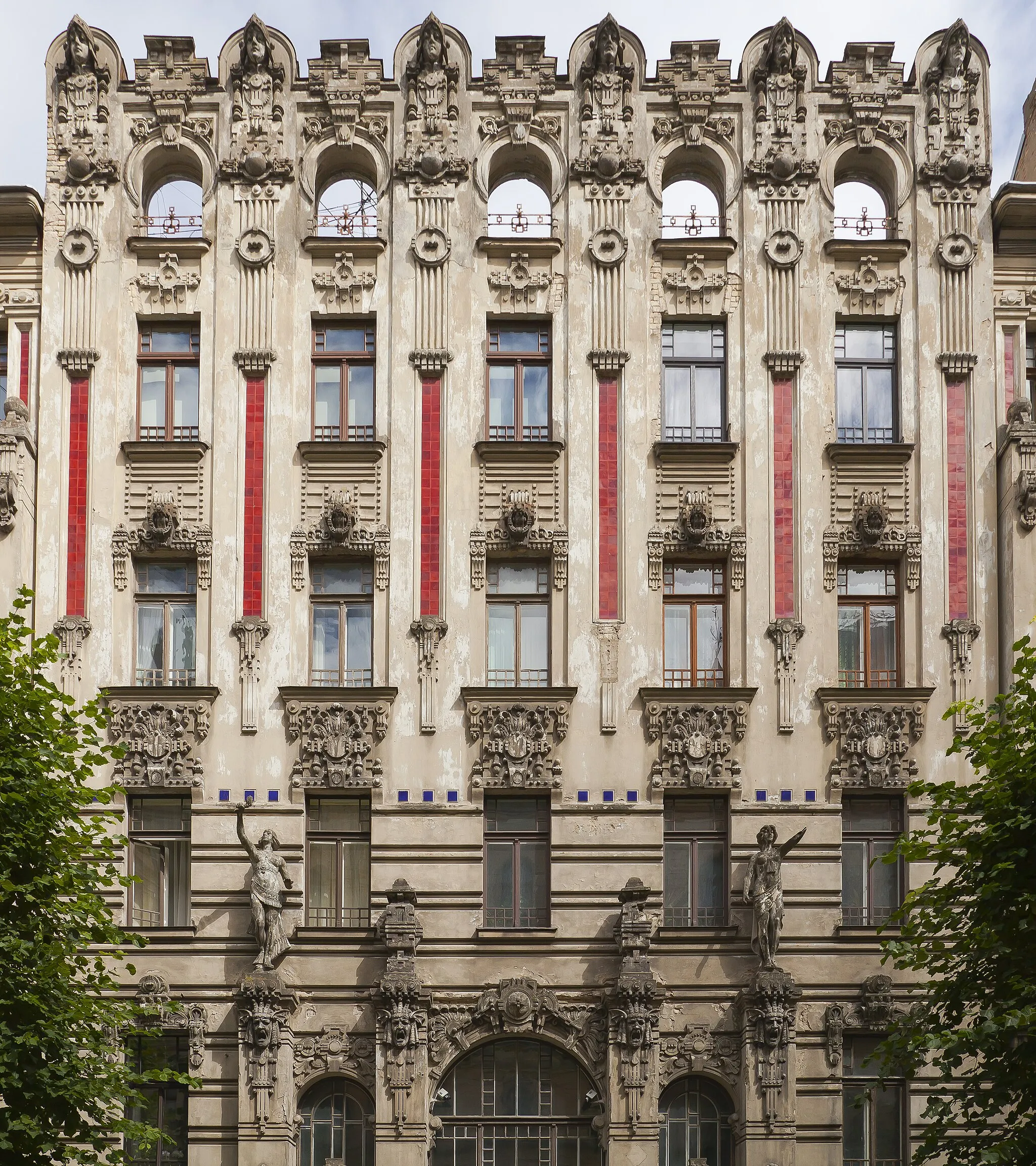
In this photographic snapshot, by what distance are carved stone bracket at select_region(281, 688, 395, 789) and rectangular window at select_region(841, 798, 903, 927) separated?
8.07 meters

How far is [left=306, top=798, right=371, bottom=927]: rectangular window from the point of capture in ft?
111

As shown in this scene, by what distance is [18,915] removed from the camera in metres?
27.7

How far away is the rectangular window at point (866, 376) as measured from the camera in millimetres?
35750

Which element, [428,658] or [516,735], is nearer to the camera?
[516,735]

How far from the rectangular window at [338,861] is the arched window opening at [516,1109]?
10.5ft

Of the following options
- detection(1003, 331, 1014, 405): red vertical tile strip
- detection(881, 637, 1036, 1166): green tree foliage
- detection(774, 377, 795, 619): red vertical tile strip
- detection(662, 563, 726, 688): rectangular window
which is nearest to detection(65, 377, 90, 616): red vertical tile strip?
detection(662, 563, 726, 688): rectangular window

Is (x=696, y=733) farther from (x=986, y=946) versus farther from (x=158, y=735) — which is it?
(x=158, y=735)

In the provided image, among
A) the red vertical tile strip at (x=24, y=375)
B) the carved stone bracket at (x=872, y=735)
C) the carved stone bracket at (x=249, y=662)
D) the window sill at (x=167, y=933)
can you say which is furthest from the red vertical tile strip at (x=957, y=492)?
the red vertical tile strip at (x=24, y=375)

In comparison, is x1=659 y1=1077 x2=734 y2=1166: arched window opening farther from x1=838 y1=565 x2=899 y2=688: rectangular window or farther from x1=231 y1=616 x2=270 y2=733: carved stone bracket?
x1=231 y1=616 x2=270 y2=733: carved stone bracket

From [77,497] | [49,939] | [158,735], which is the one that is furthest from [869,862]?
[77,497]

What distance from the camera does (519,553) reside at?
34781 mm

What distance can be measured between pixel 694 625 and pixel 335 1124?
411 inches

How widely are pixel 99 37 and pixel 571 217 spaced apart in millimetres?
9254

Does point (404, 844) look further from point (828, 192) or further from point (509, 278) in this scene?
point (828, 192)
